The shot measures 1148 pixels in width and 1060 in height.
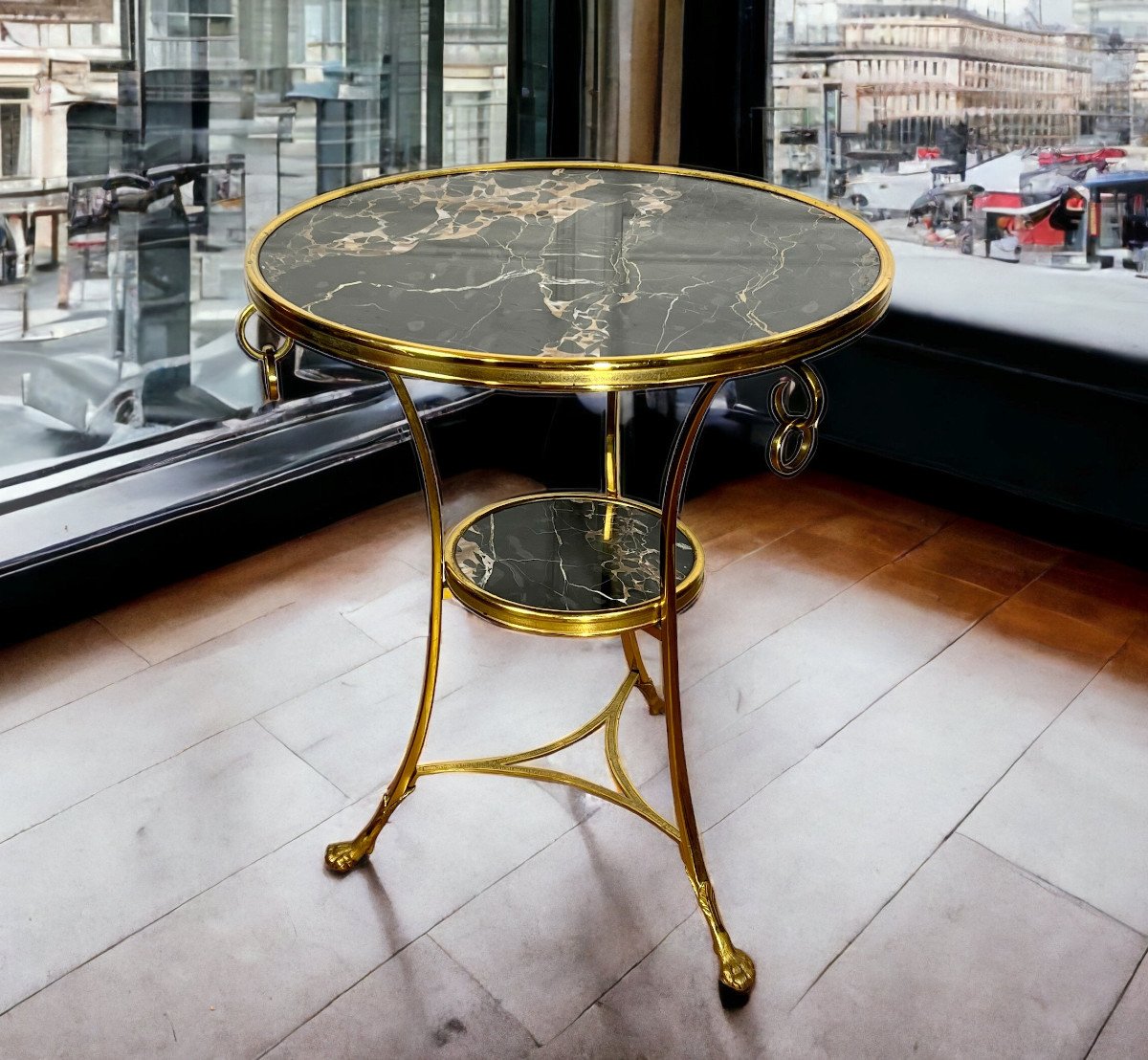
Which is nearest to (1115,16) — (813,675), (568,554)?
(813,675)

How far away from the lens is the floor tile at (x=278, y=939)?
126cm

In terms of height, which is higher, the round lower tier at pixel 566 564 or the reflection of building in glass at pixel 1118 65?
the reflection of building in glass at pixel 1118 65

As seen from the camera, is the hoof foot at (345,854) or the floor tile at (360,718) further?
the floor tile at (360,718)

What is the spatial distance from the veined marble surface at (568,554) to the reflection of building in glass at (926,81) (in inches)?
50.2

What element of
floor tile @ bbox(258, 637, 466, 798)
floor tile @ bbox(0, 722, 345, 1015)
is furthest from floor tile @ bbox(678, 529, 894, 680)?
floor tile @ bbox(0, 722, 345, 1015)

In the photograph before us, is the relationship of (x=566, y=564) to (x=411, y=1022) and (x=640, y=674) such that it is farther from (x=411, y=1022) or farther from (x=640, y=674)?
(x=411, y=1022)

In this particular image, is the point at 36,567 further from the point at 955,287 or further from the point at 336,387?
the point at 955,287

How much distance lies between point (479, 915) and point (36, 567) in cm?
98

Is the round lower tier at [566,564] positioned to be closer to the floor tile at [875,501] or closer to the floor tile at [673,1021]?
the floor tile at [673,1021]

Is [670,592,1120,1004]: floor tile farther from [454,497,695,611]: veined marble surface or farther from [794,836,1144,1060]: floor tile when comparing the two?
[454,497,695,611]: veined marble surface

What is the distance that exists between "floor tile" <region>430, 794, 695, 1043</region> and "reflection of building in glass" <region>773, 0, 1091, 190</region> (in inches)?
61.7

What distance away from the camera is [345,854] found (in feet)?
4.88

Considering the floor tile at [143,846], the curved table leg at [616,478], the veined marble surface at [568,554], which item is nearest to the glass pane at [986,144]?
the curved table leg at [616,478]

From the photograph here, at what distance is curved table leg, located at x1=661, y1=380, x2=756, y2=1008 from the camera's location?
1.26 metres
